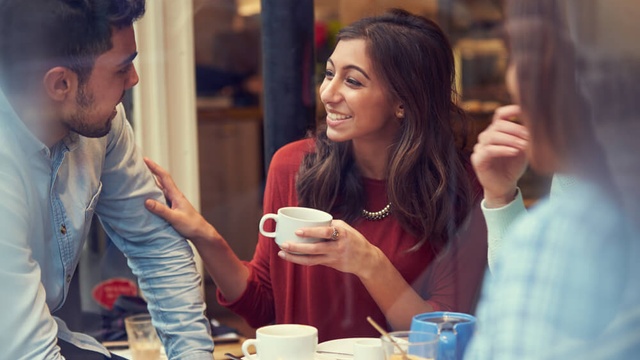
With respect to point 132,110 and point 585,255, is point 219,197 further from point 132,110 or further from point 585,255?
point 585,255

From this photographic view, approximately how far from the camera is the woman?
6.17ft

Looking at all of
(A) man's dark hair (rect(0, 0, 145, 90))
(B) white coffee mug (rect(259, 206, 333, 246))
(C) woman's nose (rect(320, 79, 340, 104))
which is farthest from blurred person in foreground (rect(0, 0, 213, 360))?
(C) woman's nose (rect(320, 79, 340, 104))

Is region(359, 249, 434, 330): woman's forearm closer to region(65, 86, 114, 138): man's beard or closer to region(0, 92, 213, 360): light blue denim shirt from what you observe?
region(0, 92, 213, 360): light blue denim shirt

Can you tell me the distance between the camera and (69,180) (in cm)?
172

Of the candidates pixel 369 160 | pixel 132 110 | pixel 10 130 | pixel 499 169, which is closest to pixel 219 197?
pixel 132 110

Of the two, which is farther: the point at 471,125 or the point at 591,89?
the point at 471,125

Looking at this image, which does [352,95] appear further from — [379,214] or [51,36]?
[51,36]

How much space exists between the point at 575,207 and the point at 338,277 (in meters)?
0.98

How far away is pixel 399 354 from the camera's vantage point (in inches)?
52.3

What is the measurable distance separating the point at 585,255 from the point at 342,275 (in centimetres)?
98

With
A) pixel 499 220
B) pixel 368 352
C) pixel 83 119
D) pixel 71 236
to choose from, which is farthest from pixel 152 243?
pixel 499 220

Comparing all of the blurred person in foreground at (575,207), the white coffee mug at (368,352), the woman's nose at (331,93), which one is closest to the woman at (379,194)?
the woman's nose at (331,93)

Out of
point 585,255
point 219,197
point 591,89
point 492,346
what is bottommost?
point 219,197

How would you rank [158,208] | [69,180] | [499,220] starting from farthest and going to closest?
[158,208] < [69,180] < [499,220]
